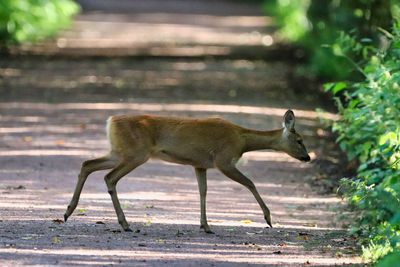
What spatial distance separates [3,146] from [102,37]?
19.3 meters

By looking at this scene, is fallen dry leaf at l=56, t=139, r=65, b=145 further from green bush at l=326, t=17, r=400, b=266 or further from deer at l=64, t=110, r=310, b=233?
deer at l=64, t=110, r=310, b=233

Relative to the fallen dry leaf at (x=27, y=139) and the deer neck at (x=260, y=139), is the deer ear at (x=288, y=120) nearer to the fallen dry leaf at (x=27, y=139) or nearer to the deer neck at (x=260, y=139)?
the deer neck at (x=260, y=139)

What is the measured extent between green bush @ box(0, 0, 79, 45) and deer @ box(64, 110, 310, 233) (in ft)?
65.4

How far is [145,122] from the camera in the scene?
9125 millimetres

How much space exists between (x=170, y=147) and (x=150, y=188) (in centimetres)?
265

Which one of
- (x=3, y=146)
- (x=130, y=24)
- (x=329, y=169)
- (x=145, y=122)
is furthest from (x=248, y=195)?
(x=130, y=24)

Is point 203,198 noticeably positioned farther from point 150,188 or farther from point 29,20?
point 29,20

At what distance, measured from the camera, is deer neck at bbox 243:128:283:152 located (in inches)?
372

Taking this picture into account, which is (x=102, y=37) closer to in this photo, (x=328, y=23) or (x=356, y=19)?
(x=328, y=23)

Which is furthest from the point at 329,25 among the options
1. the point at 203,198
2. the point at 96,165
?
the point at 96,165

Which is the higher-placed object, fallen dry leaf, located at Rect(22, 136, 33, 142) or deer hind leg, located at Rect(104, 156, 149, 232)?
deer hind leg, located at Rect(104, 156, 149, 232)

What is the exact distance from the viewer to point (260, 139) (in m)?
9.52

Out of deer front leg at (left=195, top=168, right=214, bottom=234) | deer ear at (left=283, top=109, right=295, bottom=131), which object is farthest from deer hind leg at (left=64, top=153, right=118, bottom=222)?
deer ear at (left=283, top=109, right=295, bottom=131)

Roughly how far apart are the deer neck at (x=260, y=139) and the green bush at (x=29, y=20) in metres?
20.0
